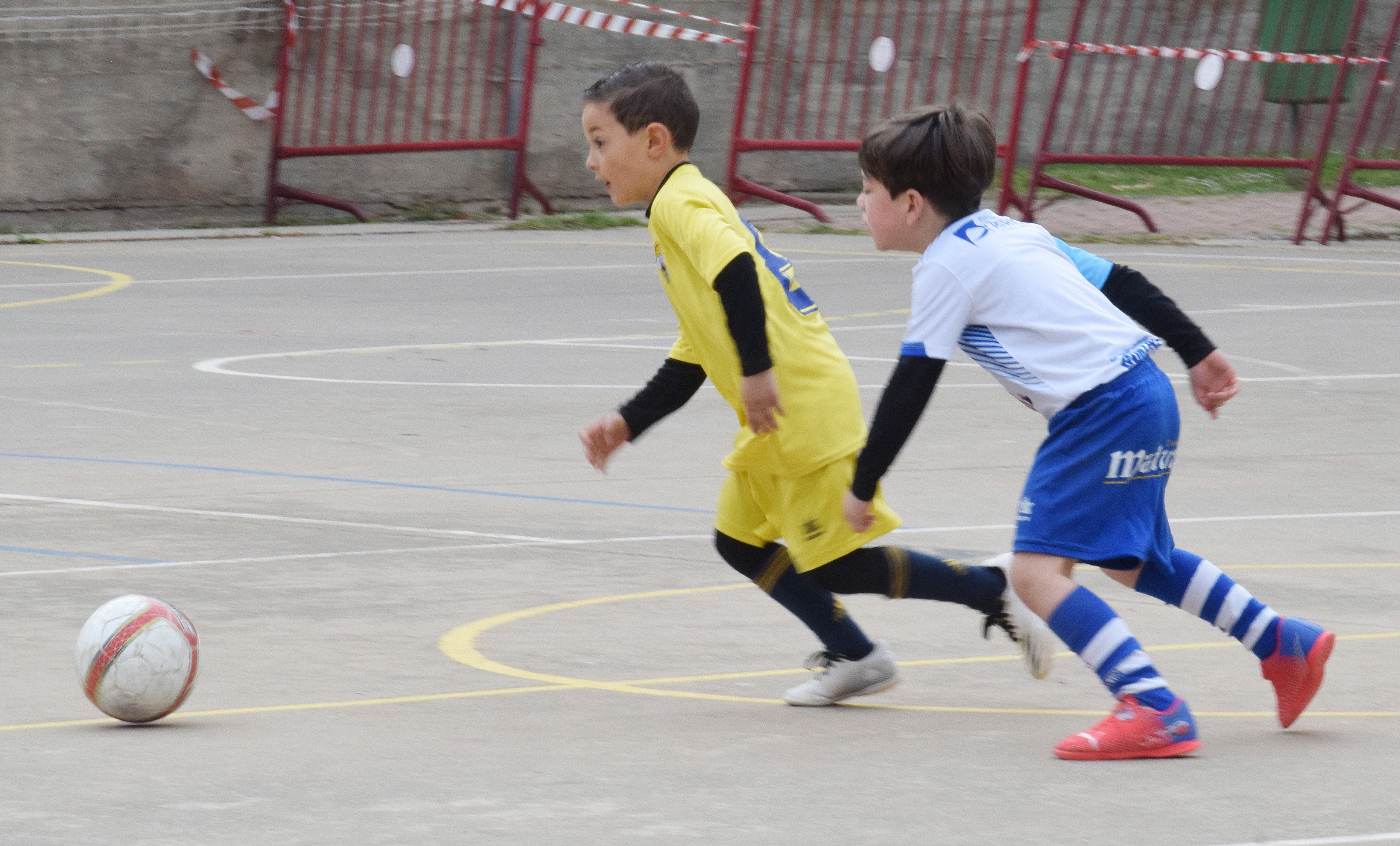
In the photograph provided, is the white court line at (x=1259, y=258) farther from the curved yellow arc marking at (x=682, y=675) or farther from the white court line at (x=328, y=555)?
the curved yellow arc marking at (x=682, y=675)

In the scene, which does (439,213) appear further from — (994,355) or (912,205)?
(994,355)

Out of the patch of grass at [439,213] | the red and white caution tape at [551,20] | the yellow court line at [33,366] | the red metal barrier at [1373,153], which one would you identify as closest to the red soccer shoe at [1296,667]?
the yellow court line at [33,366]

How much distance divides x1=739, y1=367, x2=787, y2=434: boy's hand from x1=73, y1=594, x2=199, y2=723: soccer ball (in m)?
1.38

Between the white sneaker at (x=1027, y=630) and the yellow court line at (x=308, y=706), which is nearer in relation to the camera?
the yellow court line at (x=308, y=706)

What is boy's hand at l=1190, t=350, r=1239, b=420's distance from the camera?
4.53 metres

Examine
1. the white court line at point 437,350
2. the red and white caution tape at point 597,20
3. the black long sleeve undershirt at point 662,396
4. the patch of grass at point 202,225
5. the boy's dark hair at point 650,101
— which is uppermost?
the boy's dark hair at point 650,101

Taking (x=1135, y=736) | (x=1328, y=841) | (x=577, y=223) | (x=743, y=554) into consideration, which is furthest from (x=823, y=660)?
(x=577, y=223)

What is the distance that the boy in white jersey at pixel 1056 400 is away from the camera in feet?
13.6

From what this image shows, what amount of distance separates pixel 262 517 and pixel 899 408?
3.59 m

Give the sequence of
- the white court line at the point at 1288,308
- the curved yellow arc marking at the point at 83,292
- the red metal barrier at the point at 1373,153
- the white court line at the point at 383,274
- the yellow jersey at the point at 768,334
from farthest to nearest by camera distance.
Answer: the red metal barrier at the point at 1373,153 < the white court line at the point at 383,274 < the curved yellow arc marking at the point at 83,292 < the white court line at the point at 1288,308 < the yellow jersey at the point at 768,334

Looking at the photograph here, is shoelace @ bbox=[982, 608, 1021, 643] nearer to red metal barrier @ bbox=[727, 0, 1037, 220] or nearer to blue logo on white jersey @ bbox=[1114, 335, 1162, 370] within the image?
blue logo on white jersey @ bbox=[1114, 335, 1162, 370]

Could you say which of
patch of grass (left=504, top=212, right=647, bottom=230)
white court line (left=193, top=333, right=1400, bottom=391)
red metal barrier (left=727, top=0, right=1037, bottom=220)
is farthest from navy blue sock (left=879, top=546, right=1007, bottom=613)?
patch of grass (left=504, top=212, right=647, bottom=230)

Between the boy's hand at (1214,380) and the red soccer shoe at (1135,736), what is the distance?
76cm

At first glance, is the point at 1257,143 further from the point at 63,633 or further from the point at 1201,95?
the point at 63,633
